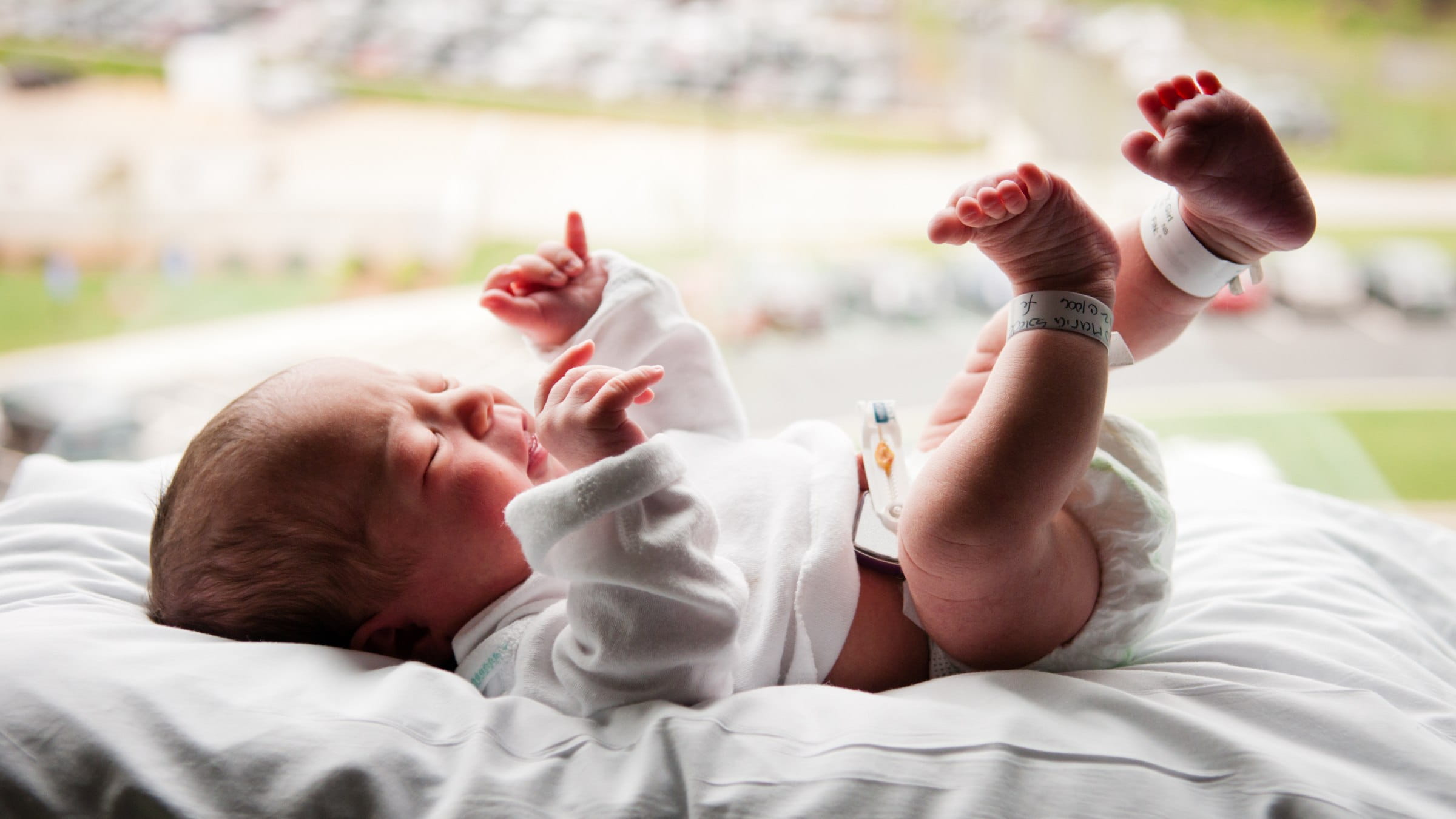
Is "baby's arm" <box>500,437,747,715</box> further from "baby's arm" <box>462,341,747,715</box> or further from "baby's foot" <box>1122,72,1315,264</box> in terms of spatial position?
"baby's foot" <box>1122,72,1315,264</box>

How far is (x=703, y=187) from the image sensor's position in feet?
6.90

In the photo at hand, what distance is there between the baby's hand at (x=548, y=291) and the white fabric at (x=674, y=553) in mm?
26

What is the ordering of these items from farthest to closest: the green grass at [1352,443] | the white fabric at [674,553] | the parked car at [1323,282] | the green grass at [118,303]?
the parked car at [1323,282]
the green grass at [1352,443]
the green grass at [118,303]
the white fabric at [674,553]

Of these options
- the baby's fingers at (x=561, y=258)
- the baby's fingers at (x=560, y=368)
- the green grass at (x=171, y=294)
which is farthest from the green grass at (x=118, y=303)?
the baby's fingers at (x=560, y=368)

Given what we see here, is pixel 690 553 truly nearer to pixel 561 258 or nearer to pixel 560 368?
pixel 560 368

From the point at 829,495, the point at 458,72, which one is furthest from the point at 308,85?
the point at 829,495

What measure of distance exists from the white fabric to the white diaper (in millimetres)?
196

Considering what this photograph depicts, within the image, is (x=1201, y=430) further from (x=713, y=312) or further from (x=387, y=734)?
(x=387, y=734)

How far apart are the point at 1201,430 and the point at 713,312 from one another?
1.15m

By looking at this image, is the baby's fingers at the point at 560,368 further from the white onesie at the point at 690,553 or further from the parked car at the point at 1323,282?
the parked car at the point at 1323,282

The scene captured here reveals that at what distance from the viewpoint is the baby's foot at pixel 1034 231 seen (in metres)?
0.70

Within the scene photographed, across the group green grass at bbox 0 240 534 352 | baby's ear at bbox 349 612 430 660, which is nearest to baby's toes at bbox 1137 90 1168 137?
baby's ear at bbox 349 612 430 660

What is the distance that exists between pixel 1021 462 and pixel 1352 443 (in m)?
1.87

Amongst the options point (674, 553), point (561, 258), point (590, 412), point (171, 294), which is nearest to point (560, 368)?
point (590, 412)
